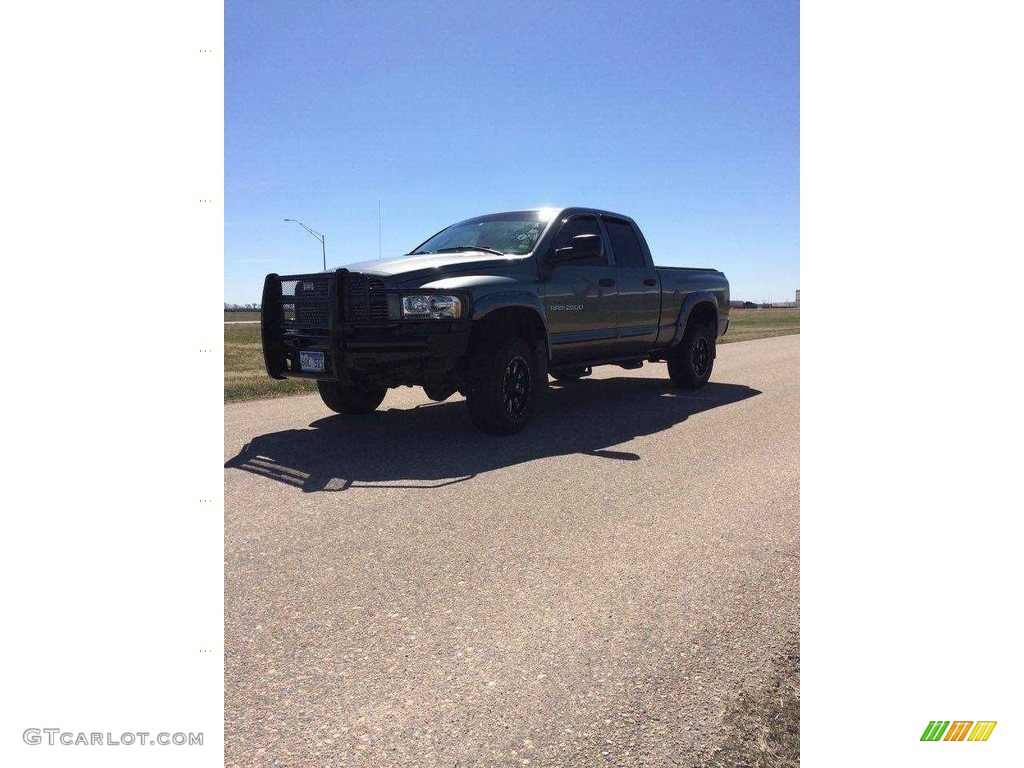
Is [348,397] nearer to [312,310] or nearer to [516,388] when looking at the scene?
[312,310]

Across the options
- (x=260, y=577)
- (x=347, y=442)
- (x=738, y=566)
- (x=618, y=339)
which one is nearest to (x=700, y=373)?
(x=618, y=339)

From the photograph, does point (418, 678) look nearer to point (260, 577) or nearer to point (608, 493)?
point (260, 577)

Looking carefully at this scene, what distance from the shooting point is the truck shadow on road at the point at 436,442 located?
5.30 meters

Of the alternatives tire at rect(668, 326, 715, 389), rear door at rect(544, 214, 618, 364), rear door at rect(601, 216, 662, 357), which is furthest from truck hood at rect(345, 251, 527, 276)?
tire at rect(668, 326, 715, 389)

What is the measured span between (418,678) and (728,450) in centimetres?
420

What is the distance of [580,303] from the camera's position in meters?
7.65

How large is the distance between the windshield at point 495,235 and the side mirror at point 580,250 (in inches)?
11.4

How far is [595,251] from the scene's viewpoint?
720 cm

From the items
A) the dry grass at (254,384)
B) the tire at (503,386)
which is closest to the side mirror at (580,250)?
the tire at (503,386)

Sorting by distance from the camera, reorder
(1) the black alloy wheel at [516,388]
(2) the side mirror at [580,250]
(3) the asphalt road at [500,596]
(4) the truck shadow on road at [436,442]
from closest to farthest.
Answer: (3) the asphalt road at [500,596] → (4) the truck shadow on road at [436,442] → (1) the black alloy wheel at [516,388] → (2) the side mirror at [580,250]

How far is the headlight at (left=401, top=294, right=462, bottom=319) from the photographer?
6.04 m

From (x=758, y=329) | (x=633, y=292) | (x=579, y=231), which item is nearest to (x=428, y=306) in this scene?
(x=579, y=231)

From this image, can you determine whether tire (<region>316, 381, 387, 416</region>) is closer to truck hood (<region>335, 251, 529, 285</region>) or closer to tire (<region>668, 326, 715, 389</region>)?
truck hood (<region>335, 251, 529, 285</region>)
